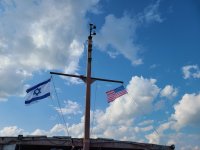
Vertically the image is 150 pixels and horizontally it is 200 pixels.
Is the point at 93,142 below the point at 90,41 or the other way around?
below

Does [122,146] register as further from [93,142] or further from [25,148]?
[25,148]

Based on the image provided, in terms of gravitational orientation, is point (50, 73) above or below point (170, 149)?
above

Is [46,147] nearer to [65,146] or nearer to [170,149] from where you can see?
[65,146]

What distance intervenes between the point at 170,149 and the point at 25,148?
14.5m

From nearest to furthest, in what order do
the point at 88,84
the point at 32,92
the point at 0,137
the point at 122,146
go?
the point at 88,84
the point at 32,92
the point at 0,137
the point at 122,146

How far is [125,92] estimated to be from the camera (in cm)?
2544

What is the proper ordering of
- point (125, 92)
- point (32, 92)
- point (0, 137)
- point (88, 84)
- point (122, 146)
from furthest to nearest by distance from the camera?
point (122, 146)
point (0, 137)
point (125, 92)
point (32, 92)
point (88, 84)

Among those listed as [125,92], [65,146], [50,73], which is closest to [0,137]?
[65,146]

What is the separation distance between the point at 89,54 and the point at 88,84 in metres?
2.30

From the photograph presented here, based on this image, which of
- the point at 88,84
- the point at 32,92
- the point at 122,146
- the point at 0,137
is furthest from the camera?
the point at 122,146

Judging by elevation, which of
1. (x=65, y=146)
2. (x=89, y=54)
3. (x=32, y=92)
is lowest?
(x=65, y=146)

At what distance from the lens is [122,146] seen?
31781mm

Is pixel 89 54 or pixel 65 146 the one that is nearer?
pixel 89 54

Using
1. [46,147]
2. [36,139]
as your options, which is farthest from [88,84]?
[46,147]
